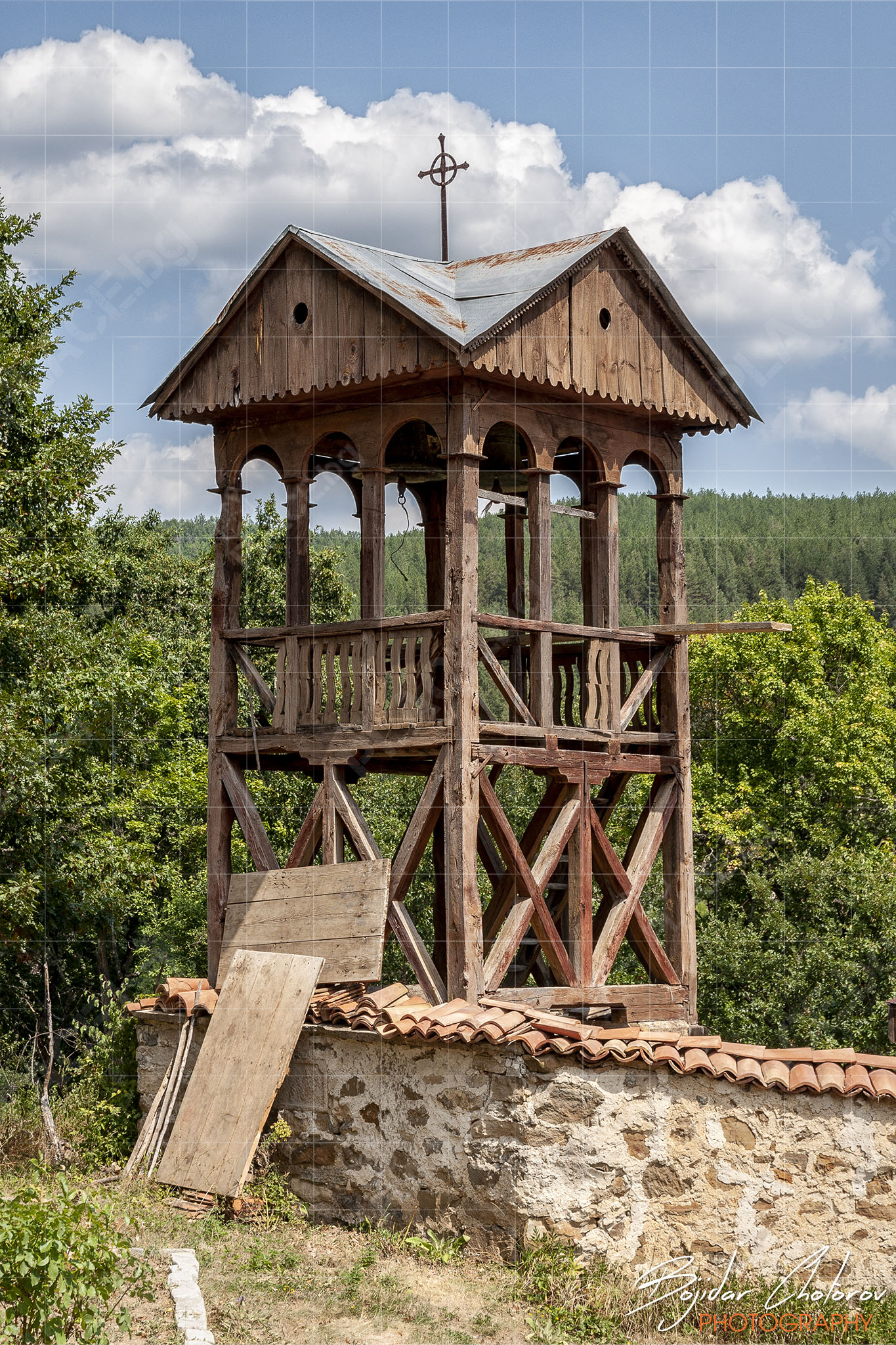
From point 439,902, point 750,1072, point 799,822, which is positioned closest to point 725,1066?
point 750,1072

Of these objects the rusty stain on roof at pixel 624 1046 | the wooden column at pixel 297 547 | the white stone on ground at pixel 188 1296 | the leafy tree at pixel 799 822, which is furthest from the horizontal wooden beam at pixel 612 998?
the leafy tree at pixel 799 822

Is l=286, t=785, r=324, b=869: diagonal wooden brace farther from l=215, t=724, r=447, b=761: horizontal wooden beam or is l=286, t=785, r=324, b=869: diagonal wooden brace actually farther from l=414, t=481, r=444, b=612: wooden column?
l=414, t=481, r=444, b=612: wooden column

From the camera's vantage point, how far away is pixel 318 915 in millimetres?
12094

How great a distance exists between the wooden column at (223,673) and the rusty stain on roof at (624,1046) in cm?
284

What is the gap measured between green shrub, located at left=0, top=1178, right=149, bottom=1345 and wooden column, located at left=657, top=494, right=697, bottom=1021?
7.21 m

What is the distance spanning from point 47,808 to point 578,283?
340 inches

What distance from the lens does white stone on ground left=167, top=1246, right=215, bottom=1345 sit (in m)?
8.43

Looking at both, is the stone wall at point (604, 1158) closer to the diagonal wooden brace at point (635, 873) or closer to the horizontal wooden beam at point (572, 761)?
the horizontal wooden beam at point (572, 761)

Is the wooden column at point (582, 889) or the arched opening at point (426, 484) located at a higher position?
the arched opening at point (426, 484)

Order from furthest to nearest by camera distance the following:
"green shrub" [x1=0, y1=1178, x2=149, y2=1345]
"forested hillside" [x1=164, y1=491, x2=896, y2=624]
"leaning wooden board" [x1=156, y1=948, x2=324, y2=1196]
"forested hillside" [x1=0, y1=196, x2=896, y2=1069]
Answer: "forested hillside" [x1=164, y1=491, x2=896, y2=624], "forested hillside" [x1=0, y1=196, x2=896, y2=1069], "leaning wooden board" [x1=156, y1=948, x2=324, y2=1196], "green shrub" [x1=0, y1=1178, x2=149, y2=1345]

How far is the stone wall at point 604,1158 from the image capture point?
9.30 m

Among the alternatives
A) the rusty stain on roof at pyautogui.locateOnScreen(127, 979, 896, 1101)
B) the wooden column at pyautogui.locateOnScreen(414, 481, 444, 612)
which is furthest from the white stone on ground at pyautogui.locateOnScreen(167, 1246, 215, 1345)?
the wooden column at pyautogui.locateOnScreen(414, 481, 444, 612)

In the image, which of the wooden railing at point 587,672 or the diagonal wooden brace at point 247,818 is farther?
the diagonal wooden brace at point 247,818

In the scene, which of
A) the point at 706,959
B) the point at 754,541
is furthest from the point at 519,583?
the point at 754,541
